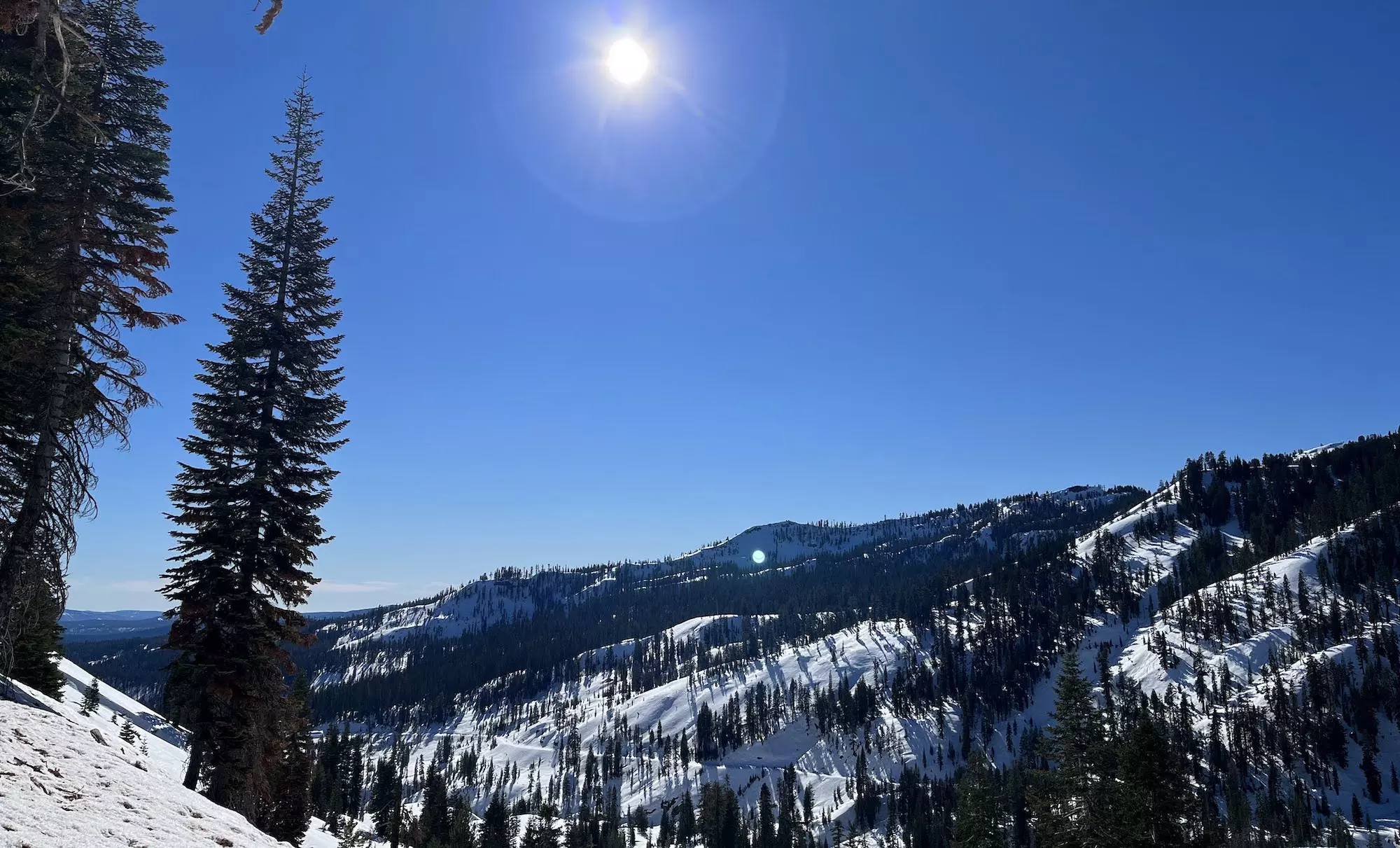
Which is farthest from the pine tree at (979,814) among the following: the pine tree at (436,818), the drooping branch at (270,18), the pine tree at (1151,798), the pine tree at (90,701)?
the pine tree at (436,818)

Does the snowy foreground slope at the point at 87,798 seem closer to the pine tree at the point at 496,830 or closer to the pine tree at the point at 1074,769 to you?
the pine tree at the point at 1074,769

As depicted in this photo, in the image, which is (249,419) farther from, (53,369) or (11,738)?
(11,738)

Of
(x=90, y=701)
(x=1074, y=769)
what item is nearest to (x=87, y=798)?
(x=90, y=701)

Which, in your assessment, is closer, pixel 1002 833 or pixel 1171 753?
pixel 1171 753

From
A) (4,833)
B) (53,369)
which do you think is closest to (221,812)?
(4,833)

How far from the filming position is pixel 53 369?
2014cm

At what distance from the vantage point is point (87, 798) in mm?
11453

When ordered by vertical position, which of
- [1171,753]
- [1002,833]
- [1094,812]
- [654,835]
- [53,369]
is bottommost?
[654,835]

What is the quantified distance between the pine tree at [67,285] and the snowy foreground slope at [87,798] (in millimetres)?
4340

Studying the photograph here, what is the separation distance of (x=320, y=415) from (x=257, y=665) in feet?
31.5

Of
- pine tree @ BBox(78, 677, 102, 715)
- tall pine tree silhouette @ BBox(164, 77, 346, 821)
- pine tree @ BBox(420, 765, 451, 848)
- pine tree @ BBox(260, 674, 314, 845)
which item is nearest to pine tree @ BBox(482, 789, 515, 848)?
pine tree @ BBox(420, 765, 451, 848)

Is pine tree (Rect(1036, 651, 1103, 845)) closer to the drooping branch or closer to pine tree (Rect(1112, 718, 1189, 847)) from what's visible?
pine tree (Rect(1112, 718, 1189, 847))

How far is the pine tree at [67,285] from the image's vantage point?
19578 millimetres

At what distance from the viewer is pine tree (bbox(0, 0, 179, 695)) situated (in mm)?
19578
